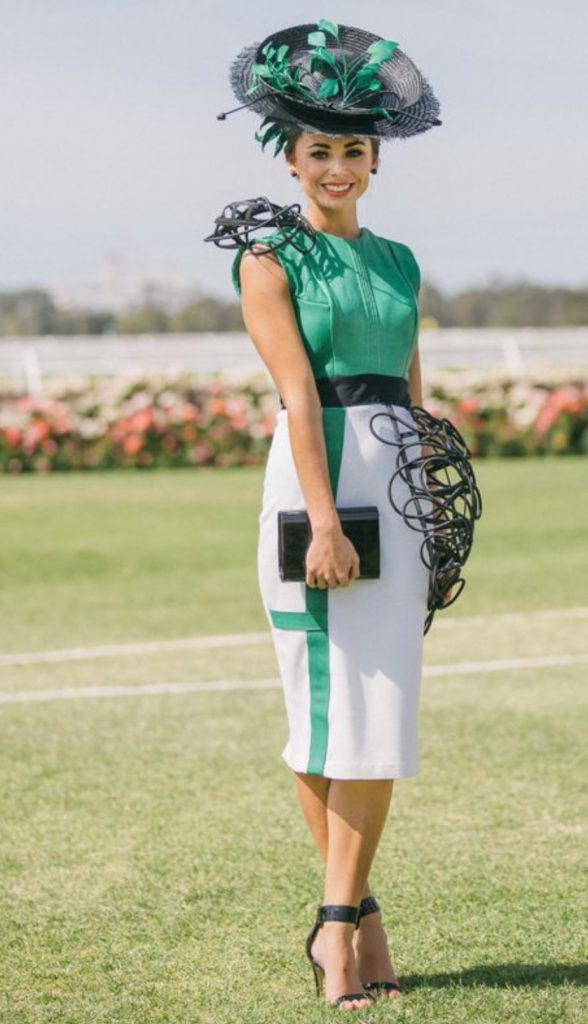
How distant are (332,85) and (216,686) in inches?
161

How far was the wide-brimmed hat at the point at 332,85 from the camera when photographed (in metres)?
3.55

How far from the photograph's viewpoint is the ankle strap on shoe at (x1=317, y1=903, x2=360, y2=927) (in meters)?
3.58

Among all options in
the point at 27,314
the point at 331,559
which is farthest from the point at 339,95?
the point at 27,314

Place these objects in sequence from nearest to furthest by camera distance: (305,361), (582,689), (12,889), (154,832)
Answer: (305,361) → (12,889) → (154,832) → (582,689)

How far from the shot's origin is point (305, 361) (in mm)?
3465

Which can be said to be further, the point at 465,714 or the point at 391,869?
the point at 465,714

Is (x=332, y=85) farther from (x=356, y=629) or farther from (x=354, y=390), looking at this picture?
(x=356, y=629)

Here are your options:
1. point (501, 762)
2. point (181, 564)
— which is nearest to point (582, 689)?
point (501, 762)

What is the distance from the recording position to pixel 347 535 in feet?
11.4

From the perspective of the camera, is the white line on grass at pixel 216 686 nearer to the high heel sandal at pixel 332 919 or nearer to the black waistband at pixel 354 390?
the high heel sandal at pixel 332 919

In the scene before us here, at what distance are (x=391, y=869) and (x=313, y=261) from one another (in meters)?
1.87

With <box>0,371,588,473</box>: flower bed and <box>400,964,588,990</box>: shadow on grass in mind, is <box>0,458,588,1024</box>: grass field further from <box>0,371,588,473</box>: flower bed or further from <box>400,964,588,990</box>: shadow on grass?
<box>0,371,588,473</box>: flower bed

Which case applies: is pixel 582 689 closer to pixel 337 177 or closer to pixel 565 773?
pixel 565 773

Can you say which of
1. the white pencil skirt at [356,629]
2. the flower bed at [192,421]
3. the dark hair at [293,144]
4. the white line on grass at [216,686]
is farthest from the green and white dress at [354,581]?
the flower bed at [192,421]
